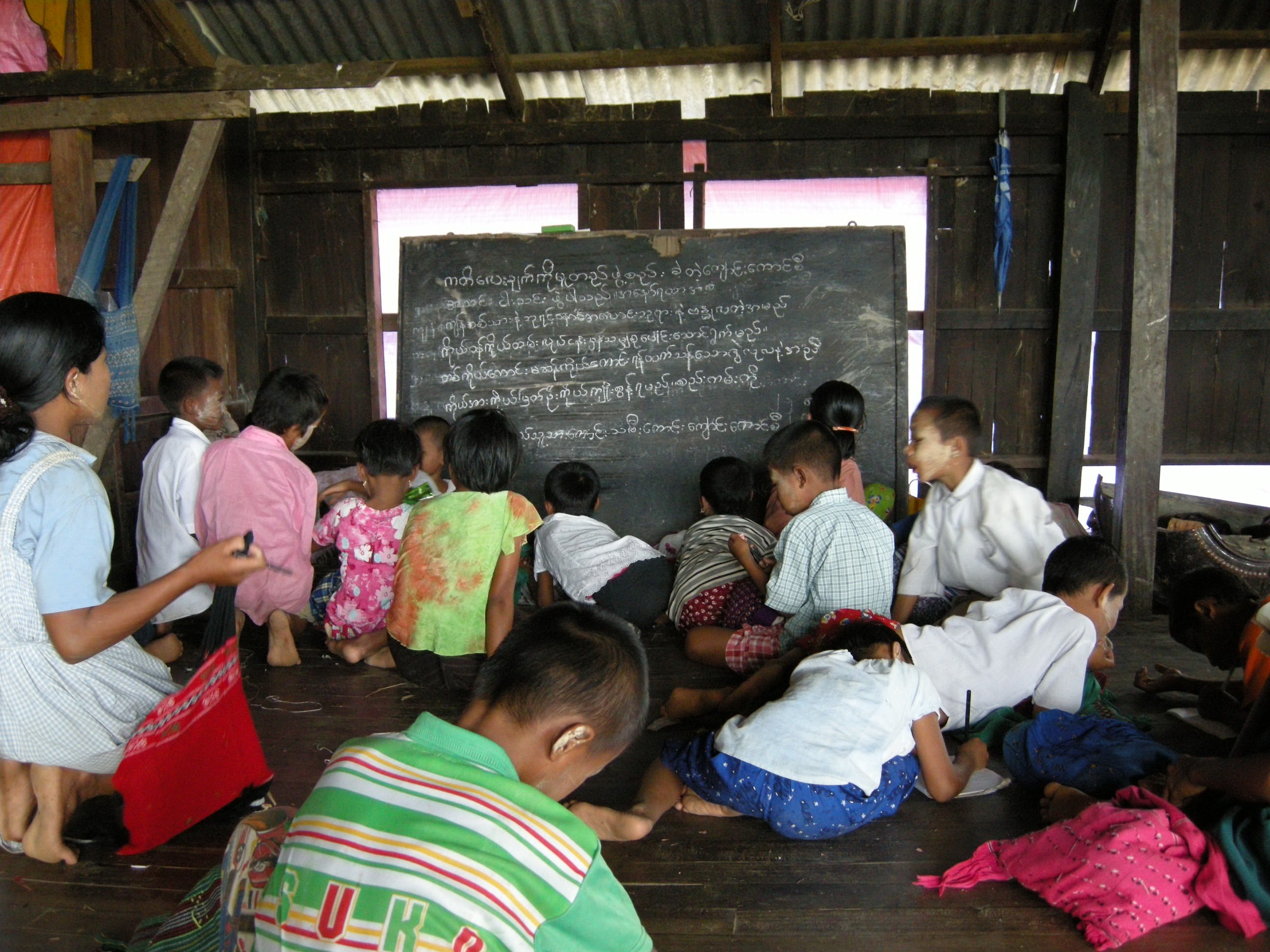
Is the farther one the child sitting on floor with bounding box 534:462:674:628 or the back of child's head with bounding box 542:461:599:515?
the back of child's head with bounding box 542:461:599:515

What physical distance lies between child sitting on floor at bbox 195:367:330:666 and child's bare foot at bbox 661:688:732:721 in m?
1.54

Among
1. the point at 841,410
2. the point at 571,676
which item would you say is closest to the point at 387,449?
the point at 841,410

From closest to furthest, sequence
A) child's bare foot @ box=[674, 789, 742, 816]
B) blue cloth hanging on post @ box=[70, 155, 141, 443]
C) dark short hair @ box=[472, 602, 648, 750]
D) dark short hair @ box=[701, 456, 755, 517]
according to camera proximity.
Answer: dark short hair @ box=[472, 602, 648, 750] < child's bare foot @ box=[674, 789, 742, 816] < dark short hair @ box=[701, 456, 755, 517] < blue cloth hanging on post @ box=[70, 155, 141, 443]

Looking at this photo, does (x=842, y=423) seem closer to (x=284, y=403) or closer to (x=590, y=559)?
(x=590, y=559)

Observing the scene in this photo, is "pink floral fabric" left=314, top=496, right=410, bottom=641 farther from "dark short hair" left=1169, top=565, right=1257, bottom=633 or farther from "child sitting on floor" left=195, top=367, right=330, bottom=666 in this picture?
"dark short hair" left=1169, top=565, right=1257, bottom=633

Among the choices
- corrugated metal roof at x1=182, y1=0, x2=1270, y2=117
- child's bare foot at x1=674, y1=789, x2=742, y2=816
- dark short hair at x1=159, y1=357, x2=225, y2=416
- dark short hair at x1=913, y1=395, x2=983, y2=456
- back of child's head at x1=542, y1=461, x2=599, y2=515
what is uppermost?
corrugated metal roof at x1=182, y1=0, x2=1270, y2=117

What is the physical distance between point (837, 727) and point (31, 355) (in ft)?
6.33

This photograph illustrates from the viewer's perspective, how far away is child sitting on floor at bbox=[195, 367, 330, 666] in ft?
11.3

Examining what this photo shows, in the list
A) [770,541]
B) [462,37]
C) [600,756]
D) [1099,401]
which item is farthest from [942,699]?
[462,37]

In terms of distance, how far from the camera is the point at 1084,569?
2773mm

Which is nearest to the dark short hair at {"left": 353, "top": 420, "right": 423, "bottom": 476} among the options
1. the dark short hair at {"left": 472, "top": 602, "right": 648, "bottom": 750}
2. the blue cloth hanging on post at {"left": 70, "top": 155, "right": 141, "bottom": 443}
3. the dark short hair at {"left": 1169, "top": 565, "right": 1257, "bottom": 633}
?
the blue cloth hanging on post at {"left": 70, "top": 155, "right": 141, "bottom": 443}

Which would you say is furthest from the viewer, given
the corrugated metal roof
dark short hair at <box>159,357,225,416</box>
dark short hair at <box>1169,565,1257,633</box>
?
the corrugated metal roof

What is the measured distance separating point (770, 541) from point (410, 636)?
1511mm

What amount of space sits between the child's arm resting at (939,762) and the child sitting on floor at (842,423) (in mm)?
1672
